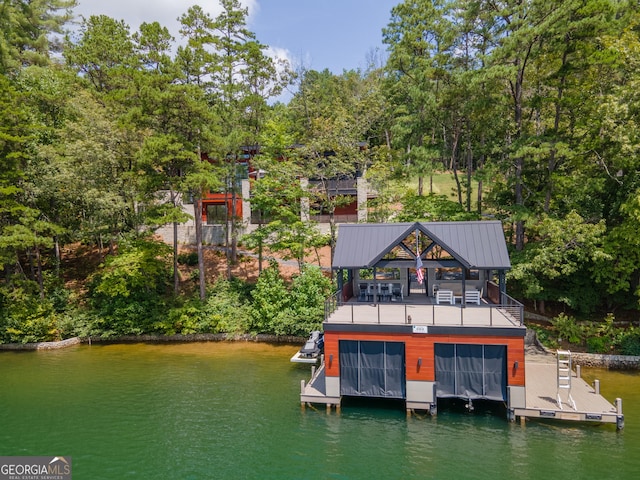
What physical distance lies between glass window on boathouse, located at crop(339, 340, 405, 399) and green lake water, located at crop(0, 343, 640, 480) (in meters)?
0.92

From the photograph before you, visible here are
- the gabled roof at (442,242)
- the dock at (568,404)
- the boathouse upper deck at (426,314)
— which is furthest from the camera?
the gabled roof at (442,242)

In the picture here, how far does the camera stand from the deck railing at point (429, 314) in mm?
16688

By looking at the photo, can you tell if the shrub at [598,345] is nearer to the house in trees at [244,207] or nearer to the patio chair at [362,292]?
the patio chair at [362,292]

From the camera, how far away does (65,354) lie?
25188 millimetres

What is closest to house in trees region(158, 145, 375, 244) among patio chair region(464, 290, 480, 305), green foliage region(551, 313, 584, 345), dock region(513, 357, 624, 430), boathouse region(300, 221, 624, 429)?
boathouse region(300, 221, 624, 429)

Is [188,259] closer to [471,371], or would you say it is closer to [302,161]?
[302,161]

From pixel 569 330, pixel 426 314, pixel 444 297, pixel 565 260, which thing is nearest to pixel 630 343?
pixel 569 330

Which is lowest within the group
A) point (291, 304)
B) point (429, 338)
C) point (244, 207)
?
point (291, 304)

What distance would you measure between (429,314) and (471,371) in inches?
112

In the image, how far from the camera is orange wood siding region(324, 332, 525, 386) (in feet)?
50.9

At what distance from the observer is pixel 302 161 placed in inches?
1177

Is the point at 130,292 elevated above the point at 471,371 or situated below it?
above

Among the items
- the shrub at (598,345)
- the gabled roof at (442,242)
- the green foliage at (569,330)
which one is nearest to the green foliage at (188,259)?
the gabled roof at (442,242)

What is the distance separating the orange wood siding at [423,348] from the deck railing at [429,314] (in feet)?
1.99
